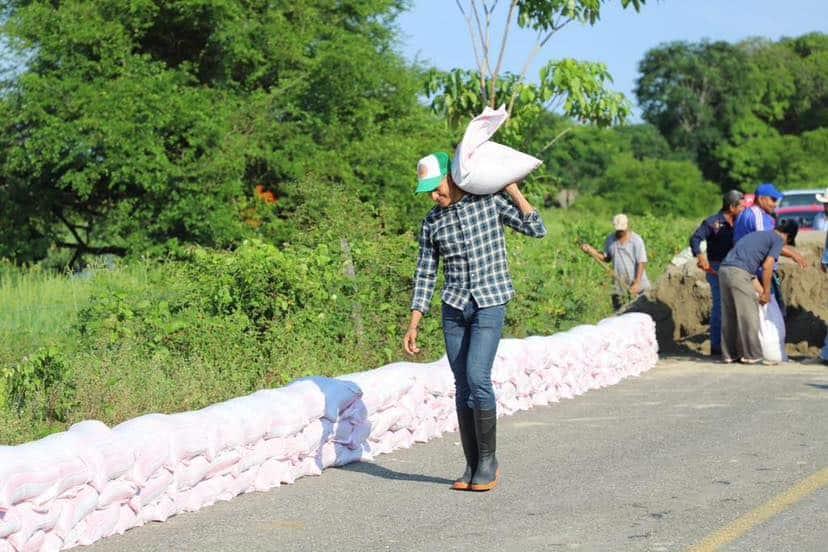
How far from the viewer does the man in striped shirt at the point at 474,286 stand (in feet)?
27.9

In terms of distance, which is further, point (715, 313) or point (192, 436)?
point (715, 313)

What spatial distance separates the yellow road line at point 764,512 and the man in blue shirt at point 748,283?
6636mm

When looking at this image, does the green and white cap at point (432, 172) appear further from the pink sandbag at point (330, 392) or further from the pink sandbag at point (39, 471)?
the pink sandbag at point (39, 471)

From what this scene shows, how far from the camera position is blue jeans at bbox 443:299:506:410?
8.46 m

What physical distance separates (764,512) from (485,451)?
1.72 meters

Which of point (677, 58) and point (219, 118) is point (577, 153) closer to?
point (677, 58)

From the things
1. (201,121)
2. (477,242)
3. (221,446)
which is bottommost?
(221,446)

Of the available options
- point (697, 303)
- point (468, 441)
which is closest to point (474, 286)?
point (468, 441)

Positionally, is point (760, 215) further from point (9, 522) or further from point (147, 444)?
point (9, 522)

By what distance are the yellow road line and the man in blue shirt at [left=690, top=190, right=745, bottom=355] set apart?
7.36m

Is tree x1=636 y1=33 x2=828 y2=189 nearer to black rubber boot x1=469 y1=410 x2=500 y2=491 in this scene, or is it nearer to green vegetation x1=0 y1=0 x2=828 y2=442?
green vegetation x1=0 y1=0 x2=828 y2=442

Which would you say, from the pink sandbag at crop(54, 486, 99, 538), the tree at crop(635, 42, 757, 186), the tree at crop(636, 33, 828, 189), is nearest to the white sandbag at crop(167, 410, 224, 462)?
the pink sandbag at crop(54, 486, 99, 538)

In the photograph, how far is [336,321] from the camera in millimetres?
13156

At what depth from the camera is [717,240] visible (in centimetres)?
1630
